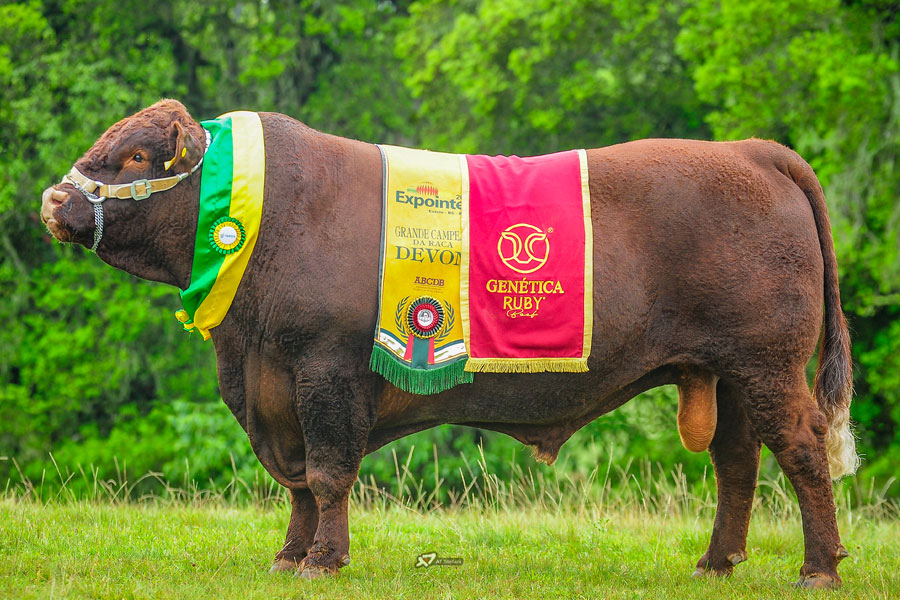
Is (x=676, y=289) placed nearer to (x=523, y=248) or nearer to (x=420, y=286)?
(x=523, y=248)

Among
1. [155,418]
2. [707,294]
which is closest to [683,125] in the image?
[155,418]

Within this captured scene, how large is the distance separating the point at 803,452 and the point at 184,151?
11.5ft

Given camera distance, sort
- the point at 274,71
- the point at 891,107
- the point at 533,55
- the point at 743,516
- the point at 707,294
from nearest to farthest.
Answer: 1. the point at 707,294
2. the point at 743,516
3. the point at 891,107
4. the point at 533,55
5. the point at 274,71

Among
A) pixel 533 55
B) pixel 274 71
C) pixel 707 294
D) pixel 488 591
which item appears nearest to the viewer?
pixel 488 591

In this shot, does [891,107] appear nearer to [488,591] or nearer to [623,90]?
[623,90]

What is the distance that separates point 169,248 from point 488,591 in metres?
2.32

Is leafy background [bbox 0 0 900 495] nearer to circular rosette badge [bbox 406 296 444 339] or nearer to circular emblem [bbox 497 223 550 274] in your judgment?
circular emblem [bbox 497 223 550 274]

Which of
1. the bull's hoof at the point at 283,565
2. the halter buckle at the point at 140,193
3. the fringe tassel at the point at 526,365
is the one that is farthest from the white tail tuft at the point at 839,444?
the halter buckle at the point at 140,193

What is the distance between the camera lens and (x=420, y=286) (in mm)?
4809

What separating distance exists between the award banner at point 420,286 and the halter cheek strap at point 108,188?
3.64 feet

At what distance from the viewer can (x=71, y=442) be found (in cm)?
1619

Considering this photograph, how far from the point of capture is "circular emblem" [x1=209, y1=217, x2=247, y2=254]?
15.6 feet

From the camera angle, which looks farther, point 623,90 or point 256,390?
point 623,90
